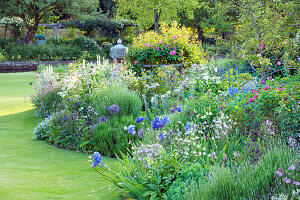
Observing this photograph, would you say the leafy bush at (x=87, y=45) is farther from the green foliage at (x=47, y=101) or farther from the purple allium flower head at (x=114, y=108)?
the purple allium flower head at (x=114, y=108)

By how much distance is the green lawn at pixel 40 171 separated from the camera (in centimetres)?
385

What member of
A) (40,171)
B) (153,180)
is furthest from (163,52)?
(153,180)

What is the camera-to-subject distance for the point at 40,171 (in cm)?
478

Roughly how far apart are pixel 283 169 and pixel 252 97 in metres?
2.39

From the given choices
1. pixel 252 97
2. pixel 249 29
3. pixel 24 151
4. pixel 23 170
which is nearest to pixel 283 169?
pixel 252 97

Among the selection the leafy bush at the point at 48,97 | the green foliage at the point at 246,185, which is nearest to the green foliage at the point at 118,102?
the leafy bush at the point at 48,97

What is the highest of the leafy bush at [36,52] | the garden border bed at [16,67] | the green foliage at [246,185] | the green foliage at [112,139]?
the green foliage at [246,185]

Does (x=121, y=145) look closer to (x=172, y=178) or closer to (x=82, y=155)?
(x=82, y=155)

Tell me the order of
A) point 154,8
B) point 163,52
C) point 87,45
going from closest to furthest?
point 163,52, point 87,45, point 154,8

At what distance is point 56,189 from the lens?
3.98m

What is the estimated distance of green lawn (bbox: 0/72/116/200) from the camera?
385 centimetres

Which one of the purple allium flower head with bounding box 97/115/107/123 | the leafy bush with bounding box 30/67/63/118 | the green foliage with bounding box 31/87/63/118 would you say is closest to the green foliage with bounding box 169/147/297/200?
the purple allium flower head with bounding box 97/115/107/123

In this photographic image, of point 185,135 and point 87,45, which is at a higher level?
point 185,135

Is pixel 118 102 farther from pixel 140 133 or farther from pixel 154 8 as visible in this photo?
pixel 154 8
